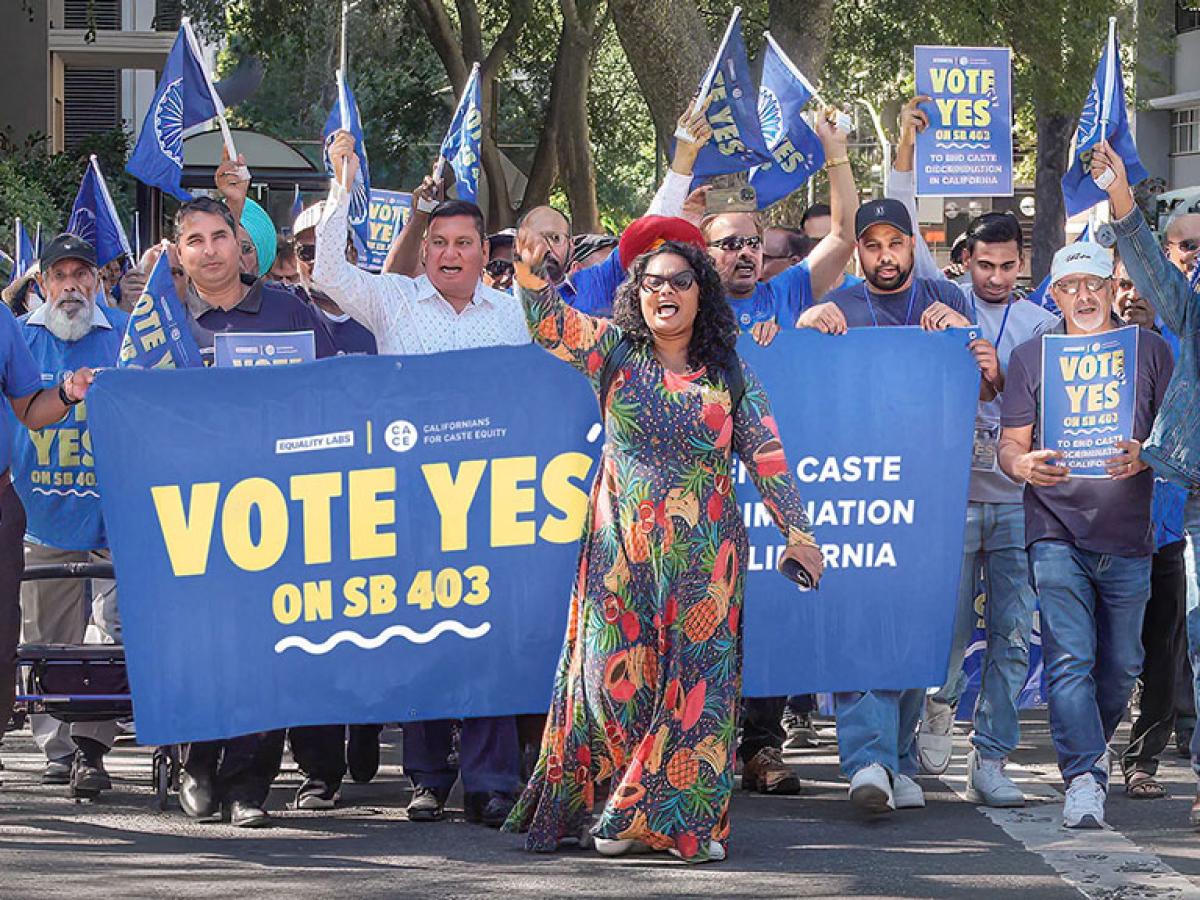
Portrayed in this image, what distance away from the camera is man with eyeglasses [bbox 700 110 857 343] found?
8.79 metres

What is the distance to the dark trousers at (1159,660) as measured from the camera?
8906 mm

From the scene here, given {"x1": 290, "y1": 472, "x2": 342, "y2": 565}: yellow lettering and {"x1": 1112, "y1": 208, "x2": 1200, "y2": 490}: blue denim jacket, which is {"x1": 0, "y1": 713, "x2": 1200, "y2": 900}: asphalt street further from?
{"x1": 1112, "y1": 208, "x2": 1200, "y2": 490}: blue denim jacket

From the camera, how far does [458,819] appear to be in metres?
8.30

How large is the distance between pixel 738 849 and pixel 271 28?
2190cm

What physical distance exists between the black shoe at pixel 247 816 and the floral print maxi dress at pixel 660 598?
1.26 m

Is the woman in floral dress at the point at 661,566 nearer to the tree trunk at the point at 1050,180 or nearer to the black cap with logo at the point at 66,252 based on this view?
the black cap with logo at the point at 66,252

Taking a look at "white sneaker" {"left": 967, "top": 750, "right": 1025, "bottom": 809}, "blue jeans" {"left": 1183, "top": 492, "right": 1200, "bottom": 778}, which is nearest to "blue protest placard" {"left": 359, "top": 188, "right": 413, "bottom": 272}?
"white sneaker" {"left": 967, "top": 750, "right": 1025, "bottom": 809}

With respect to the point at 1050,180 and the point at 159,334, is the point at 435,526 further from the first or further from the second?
the point at 1050,180

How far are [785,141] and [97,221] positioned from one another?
3765 mm

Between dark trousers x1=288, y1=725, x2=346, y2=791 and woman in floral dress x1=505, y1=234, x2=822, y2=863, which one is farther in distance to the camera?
dark trousers x1=288, y1=725, x2=346, y2=791

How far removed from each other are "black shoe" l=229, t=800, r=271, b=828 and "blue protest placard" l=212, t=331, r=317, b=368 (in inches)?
62.4

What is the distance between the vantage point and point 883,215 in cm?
842

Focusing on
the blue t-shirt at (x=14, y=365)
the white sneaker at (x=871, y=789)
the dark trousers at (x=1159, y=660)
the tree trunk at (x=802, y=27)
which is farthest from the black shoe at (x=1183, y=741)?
the tree trunk at (x=802, y=27)

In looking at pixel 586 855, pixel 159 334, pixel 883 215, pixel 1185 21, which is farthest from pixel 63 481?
pixel 1185 21
